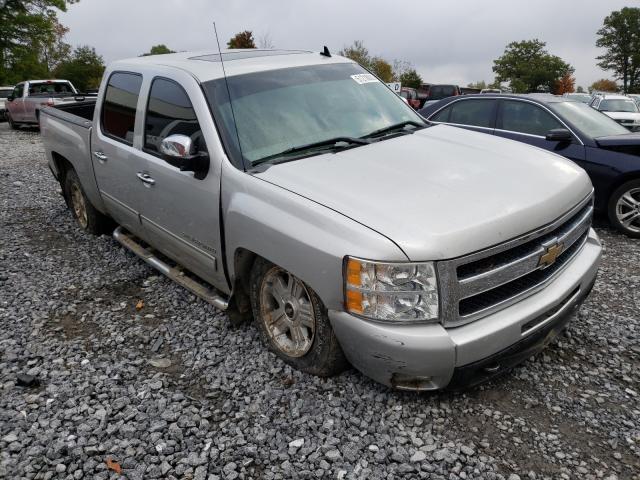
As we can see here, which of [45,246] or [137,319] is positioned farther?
[45,246]

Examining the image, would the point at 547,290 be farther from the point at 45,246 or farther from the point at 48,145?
the point at 48,145

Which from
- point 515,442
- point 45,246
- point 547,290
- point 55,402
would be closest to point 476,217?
point 547,290

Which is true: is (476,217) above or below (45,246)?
above

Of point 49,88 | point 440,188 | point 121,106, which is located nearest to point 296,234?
point 440,188

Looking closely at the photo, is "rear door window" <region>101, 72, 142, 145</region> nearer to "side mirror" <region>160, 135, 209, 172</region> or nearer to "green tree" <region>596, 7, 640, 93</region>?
"side mirror" <region>160, 135, 209, 172</region>

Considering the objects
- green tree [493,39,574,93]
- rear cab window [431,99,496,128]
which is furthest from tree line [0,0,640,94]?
rear cab window [431,99,496,128]

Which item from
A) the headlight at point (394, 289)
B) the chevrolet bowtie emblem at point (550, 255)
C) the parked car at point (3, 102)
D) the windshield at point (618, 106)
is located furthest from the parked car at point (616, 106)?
the parked car at point (3, 102)

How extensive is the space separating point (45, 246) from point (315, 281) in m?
4.23

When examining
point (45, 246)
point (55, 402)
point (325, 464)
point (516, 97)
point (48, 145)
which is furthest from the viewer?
point (516, 97)

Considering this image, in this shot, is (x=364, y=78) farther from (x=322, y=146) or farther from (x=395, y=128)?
(x=322, y=146)

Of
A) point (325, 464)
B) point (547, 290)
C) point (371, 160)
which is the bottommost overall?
point (325, 464)

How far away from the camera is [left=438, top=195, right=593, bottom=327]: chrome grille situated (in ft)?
7.84

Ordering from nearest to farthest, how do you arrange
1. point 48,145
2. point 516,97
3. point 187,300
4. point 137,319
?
point 137,319 < point 187,300 < point 48,145 < point 516,97

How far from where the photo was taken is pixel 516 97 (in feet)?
22.6
